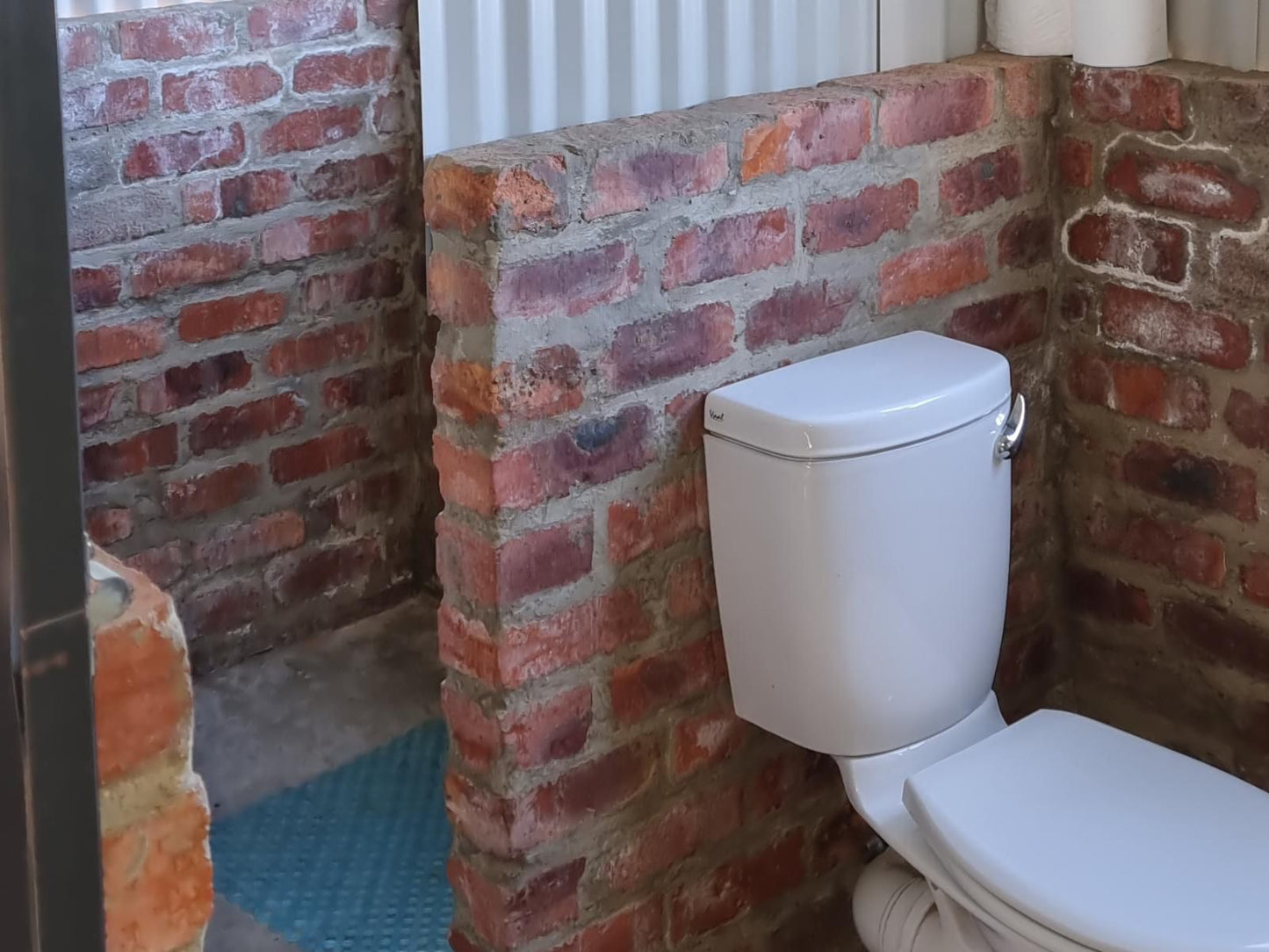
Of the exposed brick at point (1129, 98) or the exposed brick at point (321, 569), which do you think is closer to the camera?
the exposed brick at point (1129, 98)

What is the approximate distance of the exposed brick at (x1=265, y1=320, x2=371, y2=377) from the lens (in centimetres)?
224

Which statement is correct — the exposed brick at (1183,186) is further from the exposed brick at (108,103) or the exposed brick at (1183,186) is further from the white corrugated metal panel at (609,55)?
the exposed brick at (108,103)

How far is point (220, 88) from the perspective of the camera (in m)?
2.04

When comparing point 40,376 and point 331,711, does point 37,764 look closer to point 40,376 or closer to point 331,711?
point 40,376

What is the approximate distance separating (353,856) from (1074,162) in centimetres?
118

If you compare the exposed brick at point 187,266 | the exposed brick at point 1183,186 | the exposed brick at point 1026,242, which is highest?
the exposed brick at point 1183,186

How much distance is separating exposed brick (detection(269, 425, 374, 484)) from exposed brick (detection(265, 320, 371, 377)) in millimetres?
113

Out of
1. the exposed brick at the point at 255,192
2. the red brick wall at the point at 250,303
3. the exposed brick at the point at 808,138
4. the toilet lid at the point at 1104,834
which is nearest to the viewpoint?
the toilet lid at the point at 1104,834

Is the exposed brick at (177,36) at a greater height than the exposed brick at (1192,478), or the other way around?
the exposed brick at (177,36)

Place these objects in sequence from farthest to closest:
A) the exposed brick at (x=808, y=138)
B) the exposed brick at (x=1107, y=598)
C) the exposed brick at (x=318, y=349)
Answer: the exposed brick at (x=318, y=349) < the exposed brick at (x=1107, y=598) < the exposed brick at (x=808, y=138)

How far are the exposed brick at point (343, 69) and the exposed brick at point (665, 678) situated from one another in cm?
102

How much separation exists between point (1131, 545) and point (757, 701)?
0.57 metres

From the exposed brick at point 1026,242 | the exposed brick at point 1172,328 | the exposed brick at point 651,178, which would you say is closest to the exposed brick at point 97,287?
the exposed brick at point 651,178

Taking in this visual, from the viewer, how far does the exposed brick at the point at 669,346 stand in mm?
1436
